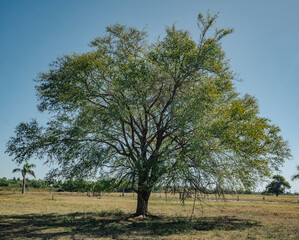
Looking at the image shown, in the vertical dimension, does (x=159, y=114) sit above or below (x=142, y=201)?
above

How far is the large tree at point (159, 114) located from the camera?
15836mm

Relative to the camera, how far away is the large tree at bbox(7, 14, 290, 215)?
623 inches

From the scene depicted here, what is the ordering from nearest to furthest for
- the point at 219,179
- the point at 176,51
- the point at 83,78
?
the point at 219,179, the point at 176,51, the point at 83,78

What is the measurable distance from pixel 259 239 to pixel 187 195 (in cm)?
482

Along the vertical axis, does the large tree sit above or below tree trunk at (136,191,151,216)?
above

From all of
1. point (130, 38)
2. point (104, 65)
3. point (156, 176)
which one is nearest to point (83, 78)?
point (104, 65)

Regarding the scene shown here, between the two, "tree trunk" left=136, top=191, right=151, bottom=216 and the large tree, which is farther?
"tree trunk" left=136, top=191, right=151, bottom=216

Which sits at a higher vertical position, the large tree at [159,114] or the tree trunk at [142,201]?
the large tree at [159,114]

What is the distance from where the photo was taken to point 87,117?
61.4ft

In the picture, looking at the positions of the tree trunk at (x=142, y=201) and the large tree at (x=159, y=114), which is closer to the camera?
the large tree at (x=159, y=114)

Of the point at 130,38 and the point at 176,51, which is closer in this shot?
the point at 176,51

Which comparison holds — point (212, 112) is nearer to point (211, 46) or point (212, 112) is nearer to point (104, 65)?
Answer: point (211, 46)

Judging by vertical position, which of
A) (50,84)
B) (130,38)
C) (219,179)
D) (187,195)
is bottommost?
(187,195)

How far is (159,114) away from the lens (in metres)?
19.2
